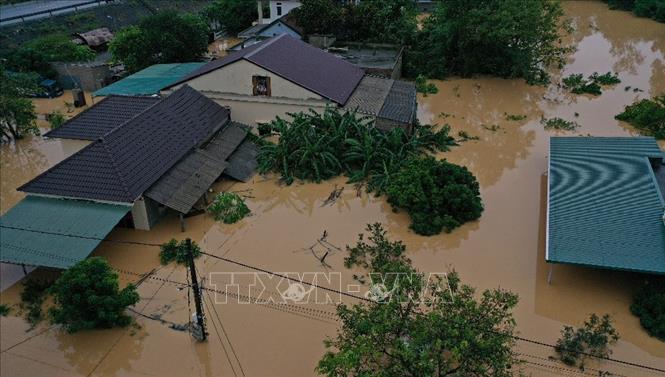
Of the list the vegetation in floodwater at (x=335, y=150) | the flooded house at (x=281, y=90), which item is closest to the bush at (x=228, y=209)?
the vegetation in floodwater at (x=335, y=150)

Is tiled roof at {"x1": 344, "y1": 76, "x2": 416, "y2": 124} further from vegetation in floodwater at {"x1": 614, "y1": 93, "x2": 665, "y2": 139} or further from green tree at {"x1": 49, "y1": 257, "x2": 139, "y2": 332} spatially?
green tree at {"x1": 49, "y1": 257, "x2": 139, "y2": 332}

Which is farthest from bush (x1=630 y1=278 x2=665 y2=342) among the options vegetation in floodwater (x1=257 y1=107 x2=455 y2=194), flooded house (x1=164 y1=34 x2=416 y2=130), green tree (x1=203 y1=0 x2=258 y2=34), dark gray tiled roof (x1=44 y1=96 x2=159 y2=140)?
green tree (x1=203 y1=0 x2=258 y2=34)

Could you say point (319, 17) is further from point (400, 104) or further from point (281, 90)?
point (281, 90)

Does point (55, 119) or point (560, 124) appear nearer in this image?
point (55, 119)

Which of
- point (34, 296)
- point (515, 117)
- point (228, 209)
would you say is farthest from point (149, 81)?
point (515, 117)

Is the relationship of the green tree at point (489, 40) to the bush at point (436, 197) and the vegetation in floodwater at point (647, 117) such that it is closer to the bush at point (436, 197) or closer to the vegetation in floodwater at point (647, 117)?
the vegetation in floodwater at point (647, 117)

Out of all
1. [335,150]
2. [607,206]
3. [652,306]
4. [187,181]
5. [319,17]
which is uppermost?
[319,17]
